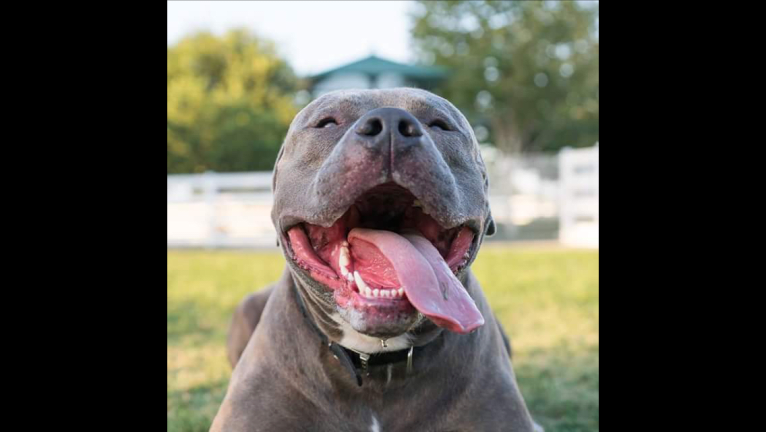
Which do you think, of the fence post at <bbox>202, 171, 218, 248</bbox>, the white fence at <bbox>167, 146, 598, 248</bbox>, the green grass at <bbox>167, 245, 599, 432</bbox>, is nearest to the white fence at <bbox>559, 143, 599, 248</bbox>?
the white fence at <bbox>167, 146, 598, 248</bbox>

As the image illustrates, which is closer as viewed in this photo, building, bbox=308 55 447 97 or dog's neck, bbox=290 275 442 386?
dog's neck, bbox=290 275 442 386

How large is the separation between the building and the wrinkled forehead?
18.9 m

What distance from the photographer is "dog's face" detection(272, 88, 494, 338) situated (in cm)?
196

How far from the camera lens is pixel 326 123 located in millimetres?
2367

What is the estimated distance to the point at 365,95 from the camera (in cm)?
242

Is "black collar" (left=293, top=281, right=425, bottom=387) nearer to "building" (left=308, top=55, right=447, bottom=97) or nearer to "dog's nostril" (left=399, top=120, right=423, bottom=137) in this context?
"dog's nostril" (left=399, top=120, right=423, bottom=137)

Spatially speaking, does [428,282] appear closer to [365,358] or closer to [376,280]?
[376,280]

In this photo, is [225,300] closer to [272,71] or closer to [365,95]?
[365,95]

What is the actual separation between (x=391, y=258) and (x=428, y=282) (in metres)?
0.14

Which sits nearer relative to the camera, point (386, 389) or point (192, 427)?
point (386, 389)

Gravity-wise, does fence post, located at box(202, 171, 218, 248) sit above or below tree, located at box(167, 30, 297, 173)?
below

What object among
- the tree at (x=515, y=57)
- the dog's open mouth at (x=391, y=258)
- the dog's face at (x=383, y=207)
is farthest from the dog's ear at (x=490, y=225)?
the tree at (x=515, y=57)
